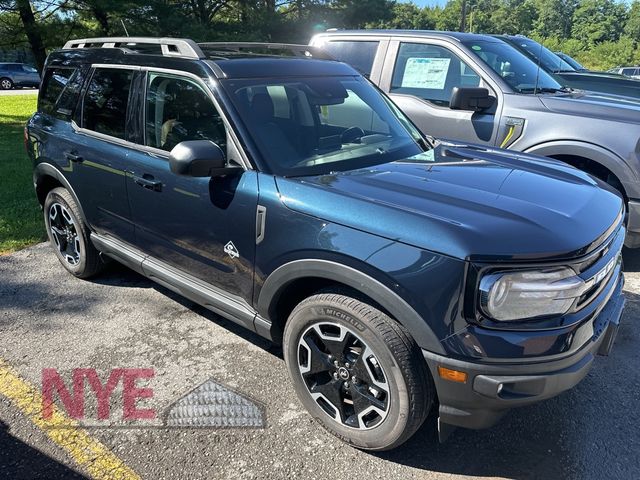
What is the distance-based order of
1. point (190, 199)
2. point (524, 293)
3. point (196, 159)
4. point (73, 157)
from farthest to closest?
point (73, 157)
point (190, 199)
point (196, 159)
point (524, 293)

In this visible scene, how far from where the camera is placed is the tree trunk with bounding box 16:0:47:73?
55.9 feet

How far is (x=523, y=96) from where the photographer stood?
4898mm

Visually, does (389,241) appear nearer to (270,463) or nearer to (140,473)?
(270,463)

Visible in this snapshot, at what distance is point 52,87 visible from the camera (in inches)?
177

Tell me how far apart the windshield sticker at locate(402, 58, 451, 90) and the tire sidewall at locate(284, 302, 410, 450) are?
3.65m

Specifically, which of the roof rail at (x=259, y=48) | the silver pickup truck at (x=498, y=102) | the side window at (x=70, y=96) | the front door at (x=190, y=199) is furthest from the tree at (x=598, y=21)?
the front door at (x=190, y=199)

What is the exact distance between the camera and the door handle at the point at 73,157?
3.92 meters

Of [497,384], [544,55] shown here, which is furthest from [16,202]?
[544,55]

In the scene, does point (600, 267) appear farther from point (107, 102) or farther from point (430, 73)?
point (430, 73)

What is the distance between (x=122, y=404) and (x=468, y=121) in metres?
3.92

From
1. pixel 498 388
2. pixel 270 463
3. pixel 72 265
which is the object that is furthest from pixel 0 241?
pixel 498 388

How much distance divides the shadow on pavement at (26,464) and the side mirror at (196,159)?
152 cm

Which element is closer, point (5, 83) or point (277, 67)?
point (277, 67)

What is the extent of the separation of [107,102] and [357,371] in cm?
266
